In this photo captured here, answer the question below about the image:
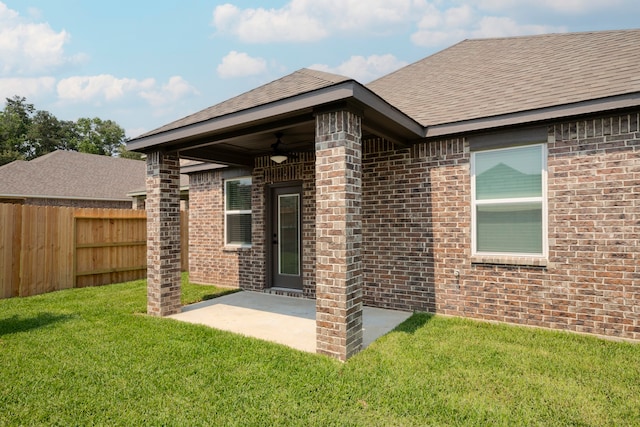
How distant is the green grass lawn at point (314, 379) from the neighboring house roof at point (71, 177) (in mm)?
14344

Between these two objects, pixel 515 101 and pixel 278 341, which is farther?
pixel 515 101

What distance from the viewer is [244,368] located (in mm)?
3664

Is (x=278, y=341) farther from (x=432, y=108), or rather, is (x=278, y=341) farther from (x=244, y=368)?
(x=432, y=108)

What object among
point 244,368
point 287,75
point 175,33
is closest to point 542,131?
point 287,75

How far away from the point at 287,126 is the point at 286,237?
353 cm

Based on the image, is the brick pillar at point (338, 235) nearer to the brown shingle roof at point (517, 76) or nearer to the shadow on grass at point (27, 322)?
the brown shingle roof at point (517, 76)

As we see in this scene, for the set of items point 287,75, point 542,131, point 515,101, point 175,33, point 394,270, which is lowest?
point 394,270

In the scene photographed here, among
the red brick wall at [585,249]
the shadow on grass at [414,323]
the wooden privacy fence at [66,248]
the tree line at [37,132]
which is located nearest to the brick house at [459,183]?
the red brick wall at [585,249]

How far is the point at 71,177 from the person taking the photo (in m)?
18.0

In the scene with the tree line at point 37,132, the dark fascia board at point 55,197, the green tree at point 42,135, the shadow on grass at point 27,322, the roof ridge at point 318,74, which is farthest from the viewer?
the green tree at point 42,135

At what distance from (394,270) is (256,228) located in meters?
3.38

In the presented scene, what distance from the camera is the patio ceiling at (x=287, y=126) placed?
3.88m

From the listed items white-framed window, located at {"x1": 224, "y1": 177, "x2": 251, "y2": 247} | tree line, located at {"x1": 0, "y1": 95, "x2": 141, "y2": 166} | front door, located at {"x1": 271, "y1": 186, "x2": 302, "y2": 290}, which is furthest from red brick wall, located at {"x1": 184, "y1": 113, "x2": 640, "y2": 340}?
tree line, located at {"x1": 0, "y1": 95, "x2": 141, "y2": 166}

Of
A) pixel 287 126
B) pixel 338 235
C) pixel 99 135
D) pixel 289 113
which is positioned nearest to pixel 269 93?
pixel 287 126
